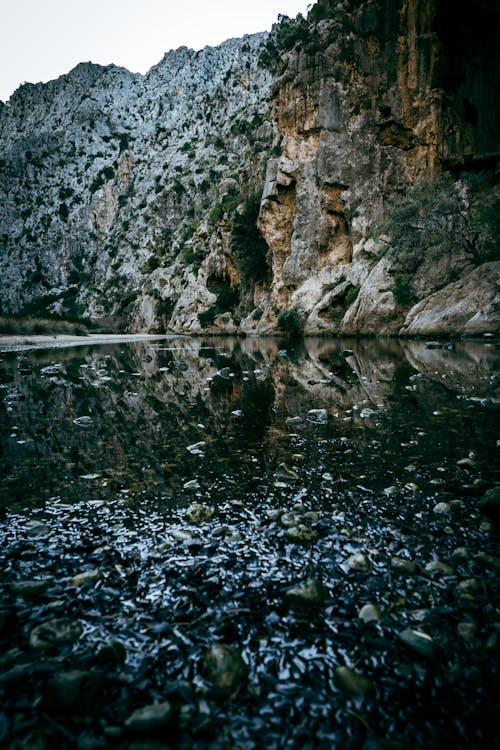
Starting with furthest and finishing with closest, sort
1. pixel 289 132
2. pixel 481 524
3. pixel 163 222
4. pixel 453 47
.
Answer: pixel 163 222 → pixel 289 132 → pixel 453 47 → pixel 481 524

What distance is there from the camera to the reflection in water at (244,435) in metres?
3.66

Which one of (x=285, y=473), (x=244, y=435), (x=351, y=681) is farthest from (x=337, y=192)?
(x=351, y=681)

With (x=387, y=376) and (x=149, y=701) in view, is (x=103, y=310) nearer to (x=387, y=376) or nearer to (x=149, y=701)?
(x=387, y=376)

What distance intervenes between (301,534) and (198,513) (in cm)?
82

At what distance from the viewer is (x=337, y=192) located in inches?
1521

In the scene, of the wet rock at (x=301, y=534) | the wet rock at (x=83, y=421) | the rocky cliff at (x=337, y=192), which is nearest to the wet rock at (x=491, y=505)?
the wet rock at (x=301, y=534)

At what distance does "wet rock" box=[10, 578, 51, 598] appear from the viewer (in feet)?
6.88

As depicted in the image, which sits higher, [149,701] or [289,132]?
[289,132]

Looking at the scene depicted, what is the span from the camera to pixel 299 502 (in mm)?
3184

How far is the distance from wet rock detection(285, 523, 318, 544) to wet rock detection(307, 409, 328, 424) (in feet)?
10.7

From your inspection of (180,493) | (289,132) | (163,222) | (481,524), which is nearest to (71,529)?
(180,493)

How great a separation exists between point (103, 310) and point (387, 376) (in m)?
87.3

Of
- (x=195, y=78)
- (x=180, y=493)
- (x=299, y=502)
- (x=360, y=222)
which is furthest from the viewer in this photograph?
(x=195, y=78)

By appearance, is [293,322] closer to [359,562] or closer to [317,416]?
[317,416]
